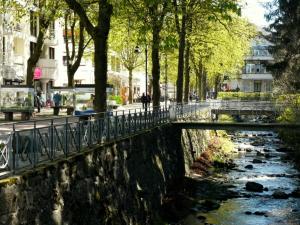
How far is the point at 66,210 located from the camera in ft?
43.7

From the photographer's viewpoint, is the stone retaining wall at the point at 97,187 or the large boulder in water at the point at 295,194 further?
the large boulder in water at the point at 295,194

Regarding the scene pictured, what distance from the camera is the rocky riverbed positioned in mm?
22719

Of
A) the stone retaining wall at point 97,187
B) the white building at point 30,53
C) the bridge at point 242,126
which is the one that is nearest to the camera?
the stone retaining wall at point 97,187

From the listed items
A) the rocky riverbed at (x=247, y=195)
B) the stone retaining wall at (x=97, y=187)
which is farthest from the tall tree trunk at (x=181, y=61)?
the stone retaining wall at (x=97, y=187)

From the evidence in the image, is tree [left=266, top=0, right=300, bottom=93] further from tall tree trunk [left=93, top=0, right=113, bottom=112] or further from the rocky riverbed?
tall tree trunk [left=93, top=0, right=113, bottom=112]

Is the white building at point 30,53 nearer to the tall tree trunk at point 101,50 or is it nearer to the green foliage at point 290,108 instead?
the tall tree trunk at point 101,50

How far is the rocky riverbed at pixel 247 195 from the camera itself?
22719 millimetres

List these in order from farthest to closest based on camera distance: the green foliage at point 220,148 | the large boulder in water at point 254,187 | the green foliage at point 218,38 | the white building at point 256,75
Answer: the white building at point 256,75 < the green foliage at point 218,38 < the green foliage at point 220,148 < the large boulder in water at point 254,187

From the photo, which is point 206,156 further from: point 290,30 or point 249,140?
point 249,140

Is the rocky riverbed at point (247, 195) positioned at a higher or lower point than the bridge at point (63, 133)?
lower

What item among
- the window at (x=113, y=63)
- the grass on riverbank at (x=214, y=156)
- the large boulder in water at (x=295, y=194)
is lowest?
the large boulder in water at (x=295, y=194)

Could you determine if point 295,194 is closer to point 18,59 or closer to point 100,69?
point 100,69

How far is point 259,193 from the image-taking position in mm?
27859

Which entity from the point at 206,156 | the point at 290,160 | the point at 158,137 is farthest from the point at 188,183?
the point at 290,160
